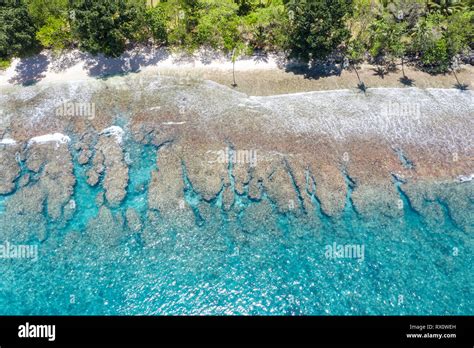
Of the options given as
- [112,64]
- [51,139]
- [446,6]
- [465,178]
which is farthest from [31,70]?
[446,6]

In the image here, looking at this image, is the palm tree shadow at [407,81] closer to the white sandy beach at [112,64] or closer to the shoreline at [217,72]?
the shoreline at [217,72]

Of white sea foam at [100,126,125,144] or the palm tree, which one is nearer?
white sea foam at [100,126,125,144]

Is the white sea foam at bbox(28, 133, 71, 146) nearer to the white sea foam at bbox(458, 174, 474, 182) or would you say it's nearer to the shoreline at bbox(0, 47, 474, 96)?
the shoreline at bbox(0, 47, 474, 96)

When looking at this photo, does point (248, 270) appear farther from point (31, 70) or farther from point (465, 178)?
point (31, 70)

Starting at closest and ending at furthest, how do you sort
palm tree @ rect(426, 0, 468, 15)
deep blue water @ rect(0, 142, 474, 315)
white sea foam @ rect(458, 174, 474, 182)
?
deep blue water @ rect(0, 142, 474, 315)
white sea foam @ rect(458, 174, 474, 182)
palm tree @ rect(426, 0, 468, 15)

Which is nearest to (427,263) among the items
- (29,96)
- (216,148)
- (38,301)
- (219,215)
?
(219,215)

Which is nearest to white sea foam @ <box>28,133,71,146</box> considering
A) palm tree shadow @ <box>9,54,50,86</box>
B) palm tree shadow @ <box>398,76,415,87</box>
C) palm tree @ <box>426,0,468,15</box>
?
palm tree shadow @ <box>9,54,50,86</box>

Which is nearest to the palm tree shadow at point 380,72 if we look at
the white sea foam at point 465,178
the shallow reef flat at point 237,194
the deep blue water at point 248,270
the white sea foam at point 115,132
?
the shallow reef flat at point 237,194
